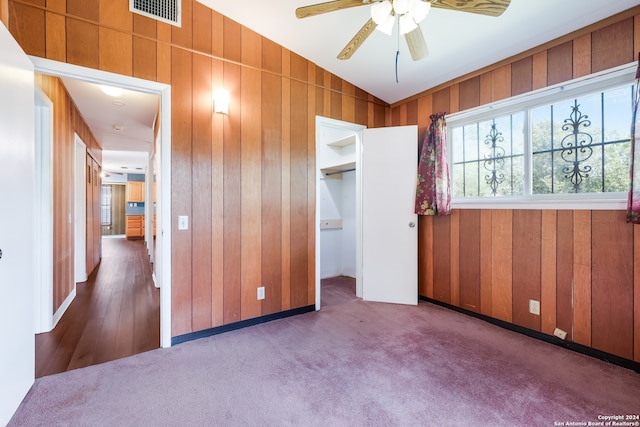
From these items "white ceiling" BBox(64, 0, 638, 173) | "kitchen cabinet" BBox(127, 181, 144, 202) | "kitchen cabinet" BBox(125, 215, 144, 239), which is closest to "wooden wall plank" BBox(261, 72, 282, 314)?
Answer: "white ceiling" BBox(64, 0, 638, 173)

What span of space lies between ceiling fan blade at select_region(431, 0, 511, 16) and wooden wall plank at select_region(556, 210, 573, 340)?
1698 millimetres

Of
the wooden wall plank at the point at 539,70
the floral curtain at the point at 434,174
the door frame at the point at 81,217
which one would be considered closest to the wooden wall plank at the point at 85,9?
the door frame at the point at 81,217

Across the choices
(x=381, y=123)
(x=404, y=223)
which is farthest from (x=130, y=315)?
(x=381, y=123)

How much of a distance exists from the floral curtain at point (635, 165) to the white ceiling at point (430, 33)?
66 cm

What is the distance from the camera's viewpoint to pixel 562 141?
2.49 m

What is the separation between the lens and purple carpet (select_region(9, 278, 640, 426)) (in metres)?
1.60

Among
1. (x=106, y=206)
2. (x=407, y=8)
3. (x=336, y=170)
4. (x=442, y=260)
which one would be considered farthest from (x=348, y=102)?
(x=106, y=206)

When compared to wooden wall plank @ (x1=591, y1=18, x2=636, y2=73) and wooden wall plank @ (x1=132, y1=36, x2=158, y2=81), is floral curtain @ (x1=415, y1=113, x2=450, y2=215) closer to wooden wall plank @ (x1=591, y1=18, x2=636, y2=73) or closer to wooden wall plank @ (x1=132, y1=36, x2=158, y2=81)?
wooden wall plank @ (x1=591, y1=18, x2=636, y2=73)

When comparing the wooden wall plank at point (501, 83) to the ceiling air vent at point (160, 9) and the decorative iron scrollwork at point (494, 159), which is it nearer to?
the decorative iron scrollwork at point (494, 159)

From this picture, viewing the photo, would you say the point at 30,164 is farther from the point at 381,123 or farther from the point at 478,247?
the point at 478,247

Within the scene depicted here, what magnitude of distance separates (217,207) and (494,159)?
278 centimetres

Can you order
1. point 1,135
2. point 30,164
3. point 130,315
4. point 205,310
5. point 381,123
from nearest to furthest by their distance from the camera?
point 1,135, point 30,164, point 205,310, point 130,315, point 381,123

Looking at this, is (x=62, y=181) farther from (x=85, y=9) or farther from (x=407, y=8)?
(x=407, y=8)

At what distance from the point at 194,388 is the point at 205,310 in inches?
31.5
